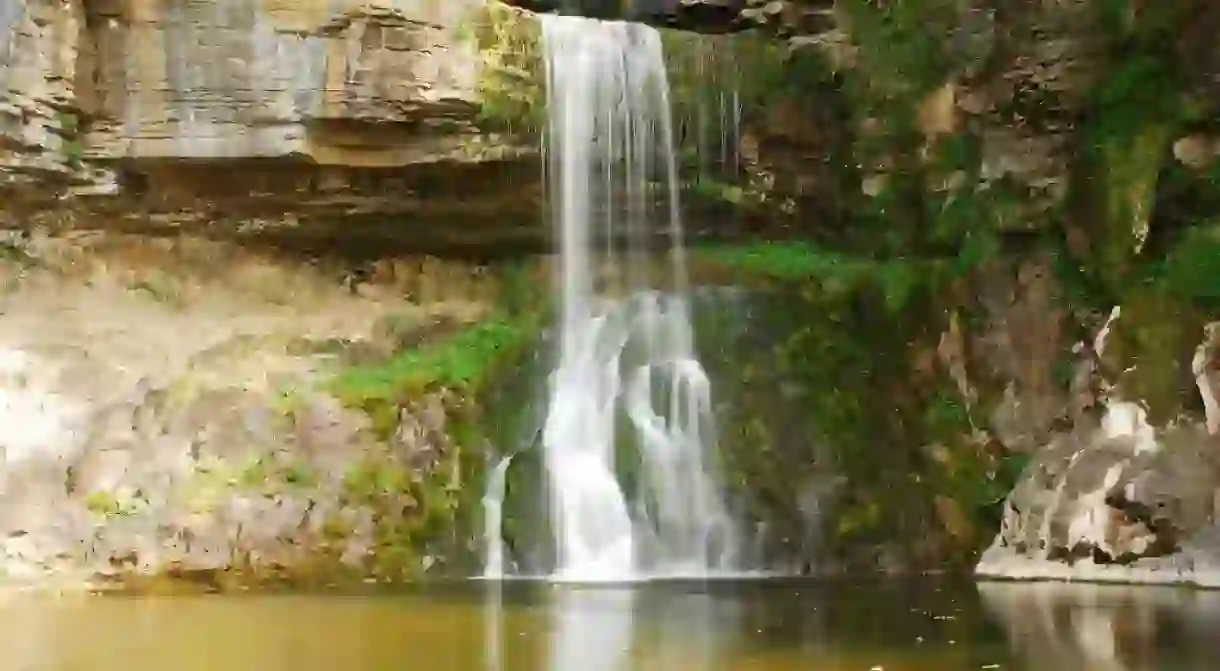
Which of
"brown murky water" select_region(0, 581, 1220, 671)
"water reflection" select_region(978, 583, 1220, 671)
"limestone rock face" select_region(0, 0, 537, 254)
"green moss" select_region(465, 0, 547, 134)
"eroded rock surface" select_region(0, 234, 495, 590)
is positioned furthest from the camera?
"green moss" select_region(465, 0, 547, 134)

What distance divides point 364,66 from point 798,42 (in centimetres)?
644

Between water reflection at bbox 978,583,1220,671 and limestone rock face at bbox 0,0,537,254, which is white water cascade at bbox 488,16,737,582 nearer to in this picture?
limestone rock face at bbox 0,0,537,254

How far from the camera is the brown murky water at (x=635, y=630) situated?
22.7ft

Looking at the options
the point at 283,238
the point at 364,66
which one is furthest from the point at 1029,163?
the point at 283,238

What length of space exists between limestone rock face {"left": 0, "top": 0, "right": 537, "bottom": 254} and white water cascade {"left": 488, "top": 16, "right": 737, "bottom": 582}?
1.29 m

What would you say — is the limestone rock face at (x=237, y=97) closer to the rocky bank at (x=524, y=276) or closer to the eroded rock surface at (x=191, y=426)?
the rocky bank at (x=524, y=276)

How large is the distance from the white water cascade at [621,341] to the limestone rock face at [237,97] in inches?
50.6

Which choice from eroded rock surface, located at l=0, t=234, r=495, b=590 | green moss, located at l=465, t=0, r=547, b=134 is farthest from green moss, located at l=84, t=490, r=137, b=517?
green moss, located at l=465, t=0, r=547, b=134

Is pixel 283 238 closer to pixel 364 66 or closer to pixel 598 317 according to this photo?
pixel 364 66

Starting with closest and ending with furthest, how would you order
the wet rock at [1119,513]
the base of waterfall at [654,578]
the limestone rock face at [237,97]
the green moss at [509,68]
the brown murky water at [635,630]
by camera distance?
the brown murky water at [635,630] → the wet rock at [1119,513] → the base of waterfall at [654,578] → the limestone rock face at [237,97] → the green moss at [509,68]

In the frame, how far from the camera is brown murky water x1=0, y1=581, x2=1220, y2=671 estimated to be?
22.7 feet

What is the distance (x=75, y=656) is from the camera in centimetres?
746

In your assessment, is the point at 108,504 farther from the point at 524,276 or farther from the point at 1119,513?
the point at 1119,513

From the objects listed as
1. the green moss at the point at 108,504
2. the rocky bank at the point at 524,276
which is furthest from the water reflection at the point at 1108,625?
the green moss at the point at 108,504
